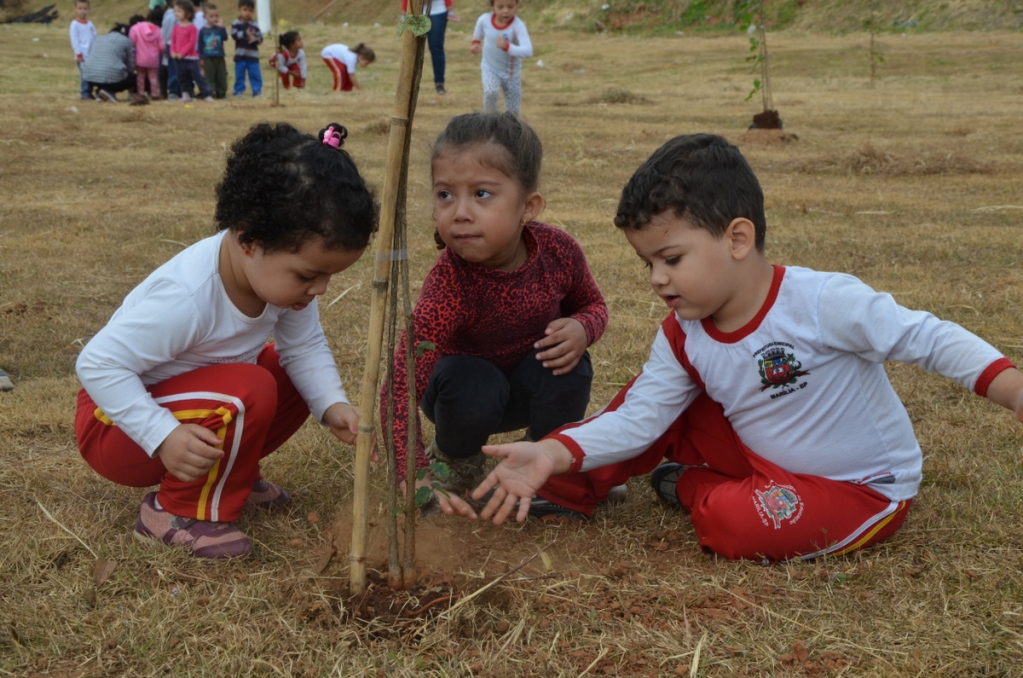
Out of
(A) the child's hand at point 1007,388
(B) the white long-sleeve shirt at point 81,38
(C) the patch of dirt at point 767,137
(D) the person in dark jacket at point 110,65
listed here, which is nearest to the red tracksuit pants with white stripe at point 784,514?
(A) the child's hand at point 1007,388

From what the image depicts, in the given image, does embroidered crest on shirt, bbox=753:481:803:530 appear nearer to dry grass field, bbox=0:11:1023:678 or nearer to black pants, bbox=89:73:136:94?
dry grass field, bbox=0:11:1023:678

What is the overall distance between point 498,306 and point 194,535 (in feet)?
3.25

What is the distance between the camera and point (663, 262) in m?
2.34

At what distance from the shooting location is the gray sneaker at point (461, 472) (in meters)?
2.91

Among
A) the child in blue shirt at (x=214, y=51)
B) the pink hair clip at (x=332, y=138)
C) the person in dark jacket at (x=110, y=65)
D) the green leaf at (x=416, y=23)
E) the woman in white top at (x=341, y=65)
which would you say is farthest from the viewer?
the woman in white top at (x=341, y=65)

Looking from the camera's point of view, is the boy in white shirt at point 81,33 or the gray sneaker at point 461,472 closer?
the gray sneaker at point 461,472

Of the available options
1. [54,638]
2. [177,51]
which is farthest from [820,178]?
[177,51]

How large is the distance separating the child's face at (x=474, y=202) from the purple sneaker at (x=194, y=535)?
0.93 metres

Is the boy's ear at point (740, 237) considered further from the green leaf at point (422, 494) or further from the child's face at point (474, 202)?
the green leaf at point (422, 494)

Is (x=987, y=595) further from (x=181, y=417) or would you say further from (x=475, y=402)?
(x=181, y=417)

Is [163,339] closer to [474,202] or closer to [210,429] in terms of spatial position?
[210,429]

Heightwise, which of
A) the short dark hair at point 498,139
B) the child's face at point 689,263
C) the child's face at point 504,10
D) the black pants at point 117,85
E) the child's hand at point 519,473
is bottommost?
the child's hand at point 519,473

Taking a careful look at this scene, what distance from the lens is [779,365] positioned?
236cm

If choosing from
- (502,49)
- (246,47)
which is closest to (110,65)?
(246,47)
